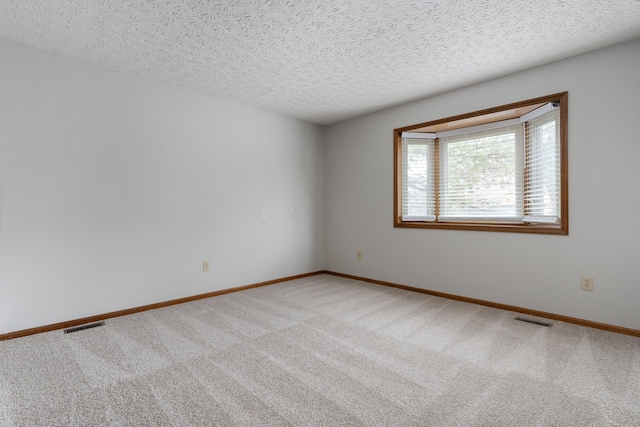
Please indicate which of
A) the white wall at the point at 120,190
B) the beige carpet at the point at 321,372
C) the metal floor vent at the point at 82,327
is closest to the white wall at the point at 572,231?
the beige carpet at the point at 321,372

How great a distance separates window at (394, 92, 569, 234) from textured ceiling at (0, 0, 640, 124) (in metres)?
0.54

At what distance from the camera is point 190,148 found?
337cm

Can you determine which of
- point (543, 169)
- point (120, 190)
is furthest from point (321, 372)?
point (543, 169)

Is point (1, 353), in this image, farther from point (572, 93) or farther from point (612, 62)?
point (612, 62)

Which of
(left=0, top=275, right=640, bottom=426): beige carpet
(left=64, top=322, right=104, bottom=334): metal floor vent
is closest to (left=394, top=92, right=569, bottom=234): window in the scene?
(left=0, top=275, right=640, bottom=426): beige carpet

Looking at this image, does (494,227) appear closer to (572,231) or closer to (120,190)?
(572,231)

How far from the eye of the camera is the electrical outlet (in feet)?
8.46

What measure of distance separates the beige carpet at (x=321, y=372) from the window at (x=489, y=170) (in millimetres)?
1091

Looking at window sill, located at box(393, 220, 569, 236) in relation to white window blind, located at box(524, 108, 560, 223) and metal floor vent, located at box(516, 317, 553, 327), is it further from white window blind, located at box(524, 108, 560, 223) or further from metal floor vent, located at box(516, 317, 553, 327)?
metal floor vent, located at box(516, 317, 553, 327)

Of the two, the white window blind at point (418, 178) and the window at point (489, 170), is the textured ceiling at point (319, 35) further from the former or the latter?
the white window blind at point (418, 178)

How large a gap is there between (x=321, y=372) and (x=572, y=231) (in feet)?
8.14

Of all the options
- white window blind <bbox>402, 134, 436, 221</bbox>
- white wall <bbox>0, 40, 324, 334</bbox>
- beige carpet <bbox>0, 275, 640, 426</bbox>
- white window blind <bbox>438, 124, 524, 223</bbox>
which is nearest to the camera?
beige carpet <bbox>0, 275, 640, 426</bbox>

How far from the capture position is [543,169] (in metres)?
2.97

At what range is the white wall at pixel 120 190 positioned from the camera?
2.42 meters
